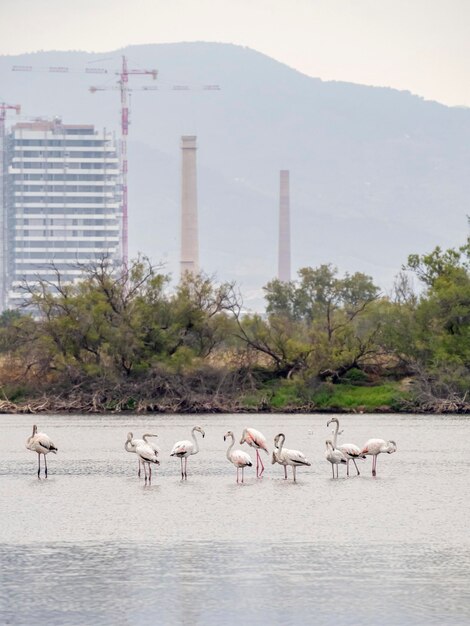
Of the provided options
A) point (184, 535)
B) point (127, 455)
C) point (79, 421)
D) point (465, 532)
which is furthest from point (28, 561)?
point (79, 421)

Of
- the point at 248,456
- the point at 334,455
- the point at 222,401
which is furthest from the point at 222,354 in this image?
the point at 248,456

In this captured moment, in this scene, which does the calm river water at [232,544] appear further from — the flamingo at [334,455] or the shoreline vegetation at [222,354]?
the shoreline vegetation at [222,354]

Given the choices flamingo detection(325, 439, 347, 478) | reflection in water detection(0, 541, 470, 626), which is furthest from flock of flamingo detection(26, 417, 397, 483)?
reflection in water detection(0, 541, 470, 626)

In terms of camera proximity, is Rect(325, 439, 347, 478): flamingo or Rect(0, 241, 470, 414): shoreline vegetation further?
Rect(0, 241, 470, 414): shoreline vegetation

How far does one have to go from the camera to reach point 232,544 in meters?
24.4

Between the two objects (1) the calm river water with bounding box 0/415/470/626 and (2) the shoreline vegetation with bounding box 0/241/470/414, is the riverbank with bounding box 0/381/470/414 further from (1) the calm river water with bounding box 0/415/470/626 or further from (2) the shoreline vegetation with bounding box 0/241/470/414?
(1) the calm river water with bounding box 0/415/470/626

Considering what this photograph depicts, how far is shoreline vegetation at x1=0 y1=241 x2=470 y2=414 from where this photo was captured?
65.9 meters

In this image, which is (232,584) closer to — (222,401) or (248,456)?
(248,456)

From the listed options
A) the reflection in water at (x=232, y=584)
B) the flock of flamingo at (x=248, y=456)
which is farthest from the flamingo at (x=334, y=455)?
the reflection in water at (x=232, y=584)

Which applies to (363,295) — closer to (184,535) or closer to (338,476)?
(338,476)

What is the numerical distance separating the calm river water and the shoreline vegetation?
23.2 m

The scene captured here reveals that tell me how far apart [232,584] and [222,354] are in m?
48.9

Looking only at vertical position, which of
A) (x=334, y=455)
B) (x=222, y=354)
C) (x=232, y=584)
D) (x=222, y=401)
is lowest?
(x=232, y=584)

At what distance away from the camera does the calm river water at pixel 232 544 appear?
754 inches
